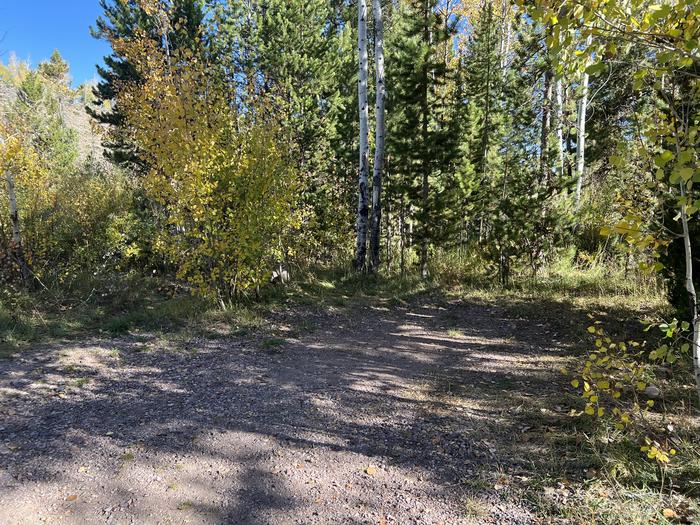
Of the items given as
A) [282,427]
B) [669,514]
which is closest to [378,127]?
[282,427]

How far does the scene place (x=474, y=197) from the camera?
10.7 meters

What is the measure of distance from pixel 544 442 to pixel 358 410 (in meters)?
1.61

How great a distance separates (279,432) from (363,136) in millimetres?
7490

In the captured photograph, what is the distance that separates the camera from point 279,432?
356 centimetres

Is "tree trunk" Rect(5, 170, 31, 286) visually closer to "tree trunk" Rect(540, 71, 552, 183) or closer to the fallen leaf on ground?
"tree trunk" Rect(540, 71, 552, 183)

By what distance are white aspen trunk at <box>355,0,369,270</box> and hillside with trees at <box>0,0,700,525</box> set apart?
0.21ft

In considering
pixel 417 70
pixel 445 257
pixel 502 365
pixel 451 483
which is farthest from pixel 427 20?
pixel 451 483

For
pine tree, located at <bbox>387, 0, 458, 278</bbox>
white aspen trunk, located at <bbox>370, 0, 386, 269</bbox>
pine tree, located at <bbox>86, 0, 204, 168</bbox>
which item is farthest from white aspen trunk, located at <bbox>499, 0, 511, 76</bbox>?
pine tree, located at <bbox>86, 0, 204, 168</bbox>

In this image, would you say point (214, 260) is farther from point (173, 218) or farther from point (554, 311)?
point (554, 311)

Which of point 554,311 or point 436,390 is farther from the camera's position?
point 554,311

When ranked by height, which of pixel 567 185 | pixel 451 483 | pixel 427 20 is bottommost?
pixel 451 483

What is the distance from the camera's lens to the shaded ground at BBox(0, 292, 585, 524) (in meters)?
2.66

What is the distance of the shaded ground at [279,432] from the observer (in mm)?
2660

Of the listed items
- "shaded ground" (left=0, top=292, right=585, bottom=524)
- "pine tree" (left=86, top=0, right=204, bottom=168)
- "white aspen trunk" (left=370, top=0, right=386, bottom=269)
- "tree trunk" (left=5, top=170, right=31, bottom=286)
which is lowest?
"shaded ground" (left=0, top=292, right=585, bottom=524)
